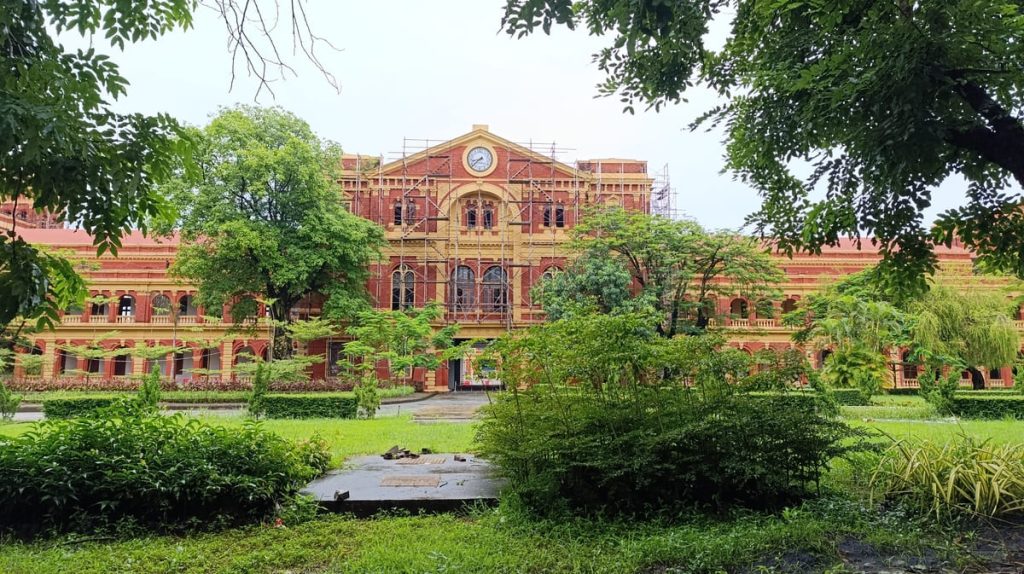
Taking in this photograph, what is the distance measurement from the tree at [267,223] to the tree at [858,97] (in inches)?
816

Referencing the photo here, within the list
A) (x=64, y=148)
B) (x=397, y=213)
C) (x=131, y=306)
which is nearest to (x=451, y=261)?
(x=397, y=213)

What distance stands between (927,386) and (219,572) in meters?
17.1

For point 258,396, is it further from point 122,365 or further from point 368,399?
point 122,365

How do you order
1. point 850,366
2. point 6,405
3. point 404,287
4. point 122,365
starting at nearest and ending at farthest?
1. point 6,405
2. point 850,366
3. point 404,287
4. point 122,365

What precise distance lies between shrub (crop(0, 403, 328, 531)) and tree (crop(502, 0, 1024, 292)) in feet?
12.3

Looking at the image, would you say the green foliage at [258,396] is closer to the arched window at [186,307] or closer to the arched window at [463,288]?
the arched window at [463,288]

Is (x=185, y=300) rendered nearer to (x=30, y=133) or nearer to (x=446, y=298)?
(x=446, y=298)

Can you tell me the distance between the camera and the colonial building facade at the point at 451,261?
31.1 metres

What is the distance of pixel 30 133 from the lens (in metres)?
2.47

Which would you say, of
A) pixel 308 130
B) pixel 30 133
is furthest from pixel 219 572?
pixel 308 130

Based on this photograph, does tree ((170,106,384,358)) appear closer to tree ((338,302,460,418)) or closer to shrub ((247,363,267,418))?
tree ((338,302,460,418))

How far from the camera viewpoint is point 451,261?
3225 centimetres

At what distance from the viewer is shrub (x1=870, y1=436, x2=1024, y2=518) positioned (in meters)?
4.30

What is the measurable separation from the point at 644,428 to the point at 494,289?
91.2 ft
